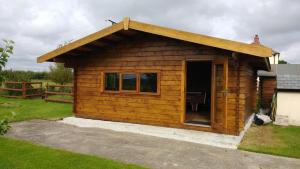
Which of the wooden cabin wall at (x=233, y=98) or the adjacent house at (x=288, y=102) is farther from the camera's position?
the adjacent house at (x=288, y=102)

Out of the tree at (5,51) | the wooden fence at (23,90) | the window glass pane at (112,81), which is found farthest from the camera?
the wooden fence at (23,90)

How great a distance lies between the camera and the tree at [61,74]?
2117 centimetres

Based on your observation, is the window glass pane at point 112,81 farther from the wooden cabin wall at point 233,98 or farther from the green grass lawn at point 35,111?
the wooden cabin wall at point 233,98

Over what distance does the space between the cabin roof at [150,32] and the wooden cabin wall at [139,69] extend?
0.55m

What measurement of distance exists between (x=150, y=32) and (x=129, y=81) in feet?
6.67

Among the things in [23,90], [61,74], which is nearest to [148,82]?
[23,90]

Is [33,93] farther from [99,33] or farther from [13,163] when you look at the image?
[13,163]

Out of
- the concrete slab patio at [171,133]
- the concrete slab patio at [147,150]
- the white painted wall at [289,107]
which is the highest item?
the white painted wall at [289,107]

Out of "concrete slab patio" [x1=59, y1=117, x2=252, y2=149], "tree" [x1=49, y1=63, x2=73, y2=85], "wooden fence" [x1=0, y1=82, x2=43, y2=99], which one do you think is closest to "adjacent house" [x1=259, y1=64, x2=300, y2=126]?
"concrete slab patio" [x1=59, y1=117, x2=252, y2=149]

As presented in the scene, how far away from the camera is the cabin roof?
5469 mm

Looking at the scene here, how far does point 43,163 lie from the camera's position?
169 inches

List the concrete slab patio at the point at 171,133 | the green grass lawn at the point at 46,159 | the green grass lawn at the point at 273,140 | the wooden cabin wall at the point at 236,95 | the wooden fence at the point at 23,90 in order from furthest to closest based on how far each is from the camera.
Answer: the wooden fence at the point at 23,90, the wooden cabin wall at the point at 236,95, the concrete slab patio at the point at 171,133, the green grass lawn at the point at 273,140, the green grass lawn at the point at 46,159

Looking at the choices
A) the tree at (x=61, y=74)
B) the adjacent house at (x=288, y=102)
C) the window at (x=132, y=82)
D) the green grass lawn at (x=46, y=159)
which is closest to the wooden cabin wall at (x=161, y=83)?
the window at (x=132, y=82)

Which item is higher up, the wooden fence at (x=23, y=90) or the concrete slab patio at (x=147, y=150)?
the wooden fence at (x=23, y=90)
